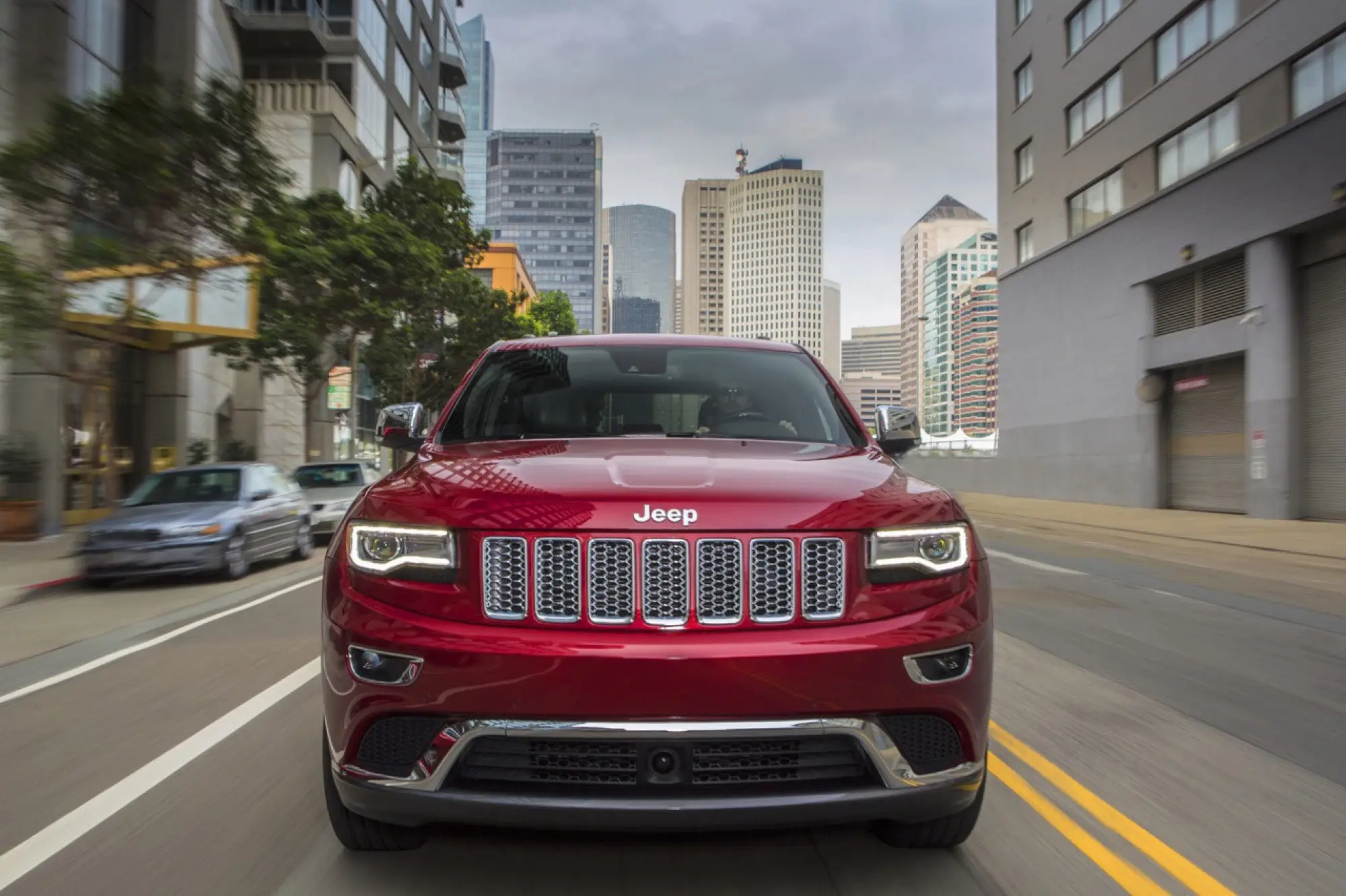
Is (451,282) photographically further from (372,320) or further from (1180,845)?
(1180,845)

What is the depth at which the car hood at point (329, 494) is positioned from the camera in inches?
662

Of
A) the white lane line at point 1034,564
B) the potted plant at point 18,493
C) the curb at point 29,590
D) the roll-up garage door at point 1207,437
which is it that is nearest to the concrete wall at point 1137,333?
the roll-up garage door at point 1207,437

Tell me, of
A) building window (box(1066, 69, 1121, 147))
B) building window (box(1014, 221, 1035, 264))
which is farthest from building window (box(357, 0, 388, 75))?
building window (box(1066, 69, 1121, 147))

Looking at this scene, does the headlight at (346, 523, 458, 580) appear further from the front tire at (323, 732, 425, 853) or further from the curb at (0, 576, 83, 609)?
the curb at (0, 576, 83, 609)

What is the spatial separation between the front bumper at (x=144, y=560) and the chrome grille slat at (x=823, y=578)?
9.90 m

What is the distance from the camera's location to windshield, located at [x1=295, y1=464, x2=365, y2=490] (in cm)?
1806

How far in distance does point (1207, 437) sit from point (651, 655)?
25.6 m

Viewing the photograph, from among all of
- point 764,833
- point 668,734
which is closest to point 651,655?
point 668,734

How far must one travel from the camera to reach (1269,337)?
20.8 m

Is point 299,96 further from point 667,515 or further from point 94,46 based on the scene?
point 667,515

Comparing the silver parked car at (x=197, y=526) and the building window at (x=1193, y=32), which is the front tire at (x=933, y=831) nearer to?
the silver parked car at (x=197, y=526)

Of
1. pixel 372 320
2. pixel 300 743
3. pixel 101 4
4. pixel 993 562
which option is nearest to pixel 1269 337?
pixel 993 562

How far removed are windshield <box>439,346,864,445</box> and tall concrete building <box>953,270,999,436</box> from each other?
162 meters

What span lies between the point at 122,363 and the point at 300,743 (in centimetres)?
2135
